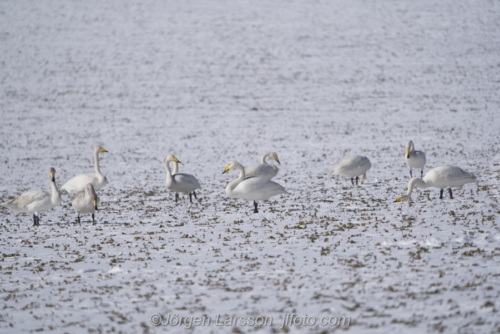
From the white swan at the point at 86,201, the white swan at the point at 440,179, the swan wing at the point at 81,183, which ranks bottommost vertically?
the swan wing at the point at 81,183

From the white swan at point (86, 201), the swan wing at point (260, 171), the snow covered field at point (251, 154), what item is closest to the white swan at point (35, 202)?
the snow covered field at point (251, 154)

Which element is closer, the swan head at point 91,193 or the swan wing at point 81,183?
the swan head at point 91,193

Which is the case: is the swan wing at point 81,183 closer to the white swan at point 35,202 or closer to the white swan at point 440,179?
the white swan at point 35,202

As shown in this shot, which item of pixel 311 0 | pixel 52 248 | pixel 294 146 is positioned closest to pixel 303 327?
pixel 52 248

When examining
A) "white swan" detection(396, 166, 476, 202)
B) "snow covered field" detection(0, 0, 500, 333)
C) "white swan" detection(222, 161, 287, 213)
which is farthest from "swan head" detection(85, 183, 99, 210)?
"white swan" detection(396, 166, 476, 202)

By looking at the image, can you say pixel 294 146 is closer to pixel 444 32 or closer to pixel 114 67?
pixel 114 67

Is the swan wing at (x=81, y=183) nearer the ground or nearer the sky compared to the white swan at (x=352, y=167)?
nearer the ground

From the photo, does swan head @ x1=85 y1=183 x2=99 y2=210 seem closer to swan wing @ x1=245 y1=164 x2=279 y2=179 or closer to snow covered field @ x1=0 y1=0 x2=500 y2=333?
snow covered field @ x1=0 y1=0 x2=500 y2=333

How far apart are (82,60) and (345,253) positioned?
45542mm

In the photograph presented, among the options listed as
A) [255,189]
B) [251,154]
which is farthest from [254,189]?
[251,154]

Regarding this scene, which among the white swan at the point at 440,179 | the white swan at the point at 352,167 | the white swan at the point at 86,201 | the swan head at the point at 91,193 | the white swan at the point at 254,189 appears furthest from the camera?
the white swan at the point at 352,167

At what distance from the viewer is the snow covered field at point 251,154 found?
7.32 metres

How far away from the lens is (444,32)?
52.1 metres

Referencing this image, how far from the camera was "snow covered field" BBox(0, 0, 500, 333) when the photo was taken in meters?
7.32
